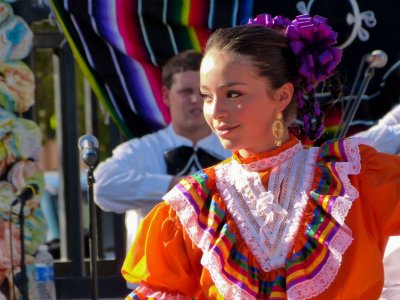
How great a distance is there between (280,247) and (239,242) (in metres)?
0.11

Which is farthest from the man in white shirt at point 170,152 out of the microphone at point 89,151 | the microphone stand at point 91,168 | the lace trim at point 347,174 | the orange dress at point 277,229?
the lace trim at point 347,174

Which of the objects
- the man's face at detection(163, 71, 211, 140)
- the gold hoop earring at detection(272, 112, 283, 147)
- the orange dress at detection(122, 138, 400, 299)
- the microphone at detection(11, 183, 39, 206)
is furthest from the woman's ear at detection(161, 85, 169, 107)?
the gold hoop earring at detection(272, 112, 283, 147)

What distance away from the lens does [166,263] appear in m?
2.49

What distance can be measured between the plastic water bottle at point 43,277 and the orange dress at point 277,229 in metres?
2.27

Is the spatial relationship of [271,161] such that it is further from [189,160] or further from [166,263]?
[189,160]

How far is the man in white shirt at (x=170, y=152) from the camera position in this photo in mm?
4551

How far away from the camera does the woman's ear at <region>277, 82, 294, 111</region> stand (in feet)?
8.15

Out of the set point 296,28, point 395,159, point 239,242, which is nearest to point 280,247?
point 239,242

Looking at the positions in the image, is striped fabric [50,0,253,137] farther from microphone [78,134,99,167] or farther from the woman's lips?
the woman's lips

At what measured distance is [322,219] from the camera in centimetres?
243

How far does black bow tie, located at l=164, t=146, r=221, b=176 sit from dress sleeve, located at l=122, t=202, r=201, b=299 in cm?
201

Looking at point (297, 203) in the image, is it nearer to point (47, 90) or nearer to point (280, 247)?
point (280, 247)

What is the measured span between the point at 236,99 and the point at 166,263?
43cm

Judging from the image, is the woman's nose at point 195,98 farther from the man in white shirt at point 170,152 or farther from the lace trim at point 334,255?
the lace trim at point 334,255
